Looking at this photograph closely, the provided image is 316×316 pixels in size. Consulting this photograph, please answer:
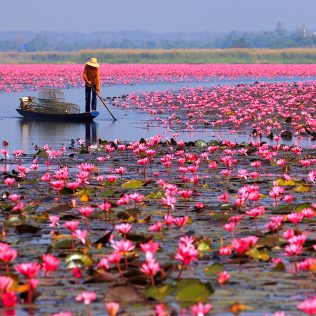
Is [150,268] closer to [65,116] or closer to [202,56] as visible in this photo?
[65,116]

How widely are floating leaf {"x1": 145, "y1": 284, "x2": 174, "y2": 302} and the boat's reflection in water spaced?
13.8 m

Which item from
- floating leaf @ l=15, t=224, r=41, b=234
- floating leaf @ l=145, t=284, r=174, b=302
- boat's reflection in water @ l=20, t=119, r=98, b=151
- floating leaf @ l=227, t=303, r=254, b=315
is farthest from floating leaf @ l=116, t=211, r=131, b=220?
boat's reflection in water @ l=20, t=119, r=98, b=151

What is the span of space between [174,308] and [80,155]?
12301 mm

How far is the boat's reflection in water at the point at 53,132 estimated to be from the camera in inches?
888

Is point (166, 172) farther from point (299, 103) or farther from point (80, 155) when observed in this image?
point (299, 103)

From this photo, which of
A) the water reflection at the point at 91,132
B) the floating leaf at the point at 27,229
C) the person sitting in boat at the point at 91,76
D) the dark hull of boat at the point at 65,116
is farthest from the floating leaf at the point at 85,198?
the person sitting in boat at the point at 91,76

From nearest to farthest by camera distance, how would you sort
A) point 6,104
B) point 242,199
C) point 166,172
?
point 242,199 → point 166,172 → point 6,104

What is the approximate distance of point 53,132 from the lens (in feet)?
83.3

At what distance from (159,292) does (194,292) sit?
0.24m

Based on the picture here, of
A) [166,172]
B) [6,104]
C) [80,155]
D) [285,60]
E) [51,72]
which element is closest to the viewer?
[166,172]

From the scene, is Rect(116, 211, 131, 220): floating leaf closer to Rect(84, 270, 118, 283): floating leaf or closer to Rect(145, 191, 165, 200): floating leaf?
Rect(145, 191, 165, 200): floating leaf

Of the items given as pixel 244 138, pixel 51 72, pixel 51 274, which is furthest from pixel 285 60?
pixel 51 274

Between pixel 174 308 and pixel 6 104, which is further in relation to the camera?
pixel 6 104

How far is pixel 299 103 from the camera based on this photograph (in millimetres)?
35500
